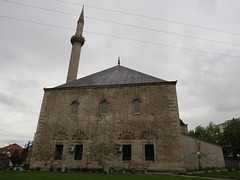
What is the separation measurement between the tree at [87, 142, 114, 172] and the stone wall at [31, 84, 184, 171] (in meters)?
0.54

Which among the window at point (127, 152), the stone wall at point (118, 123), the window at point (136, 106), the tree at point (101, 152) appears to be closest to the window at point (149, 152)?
the stone wall at point (118, 123)

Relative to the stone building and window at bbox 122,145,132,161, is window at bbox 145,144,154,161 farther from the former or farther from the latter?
window at bbox 122,145,132,161

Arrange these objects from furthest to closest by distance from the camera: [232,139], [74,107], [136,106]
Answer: [232,139] → [74,107] → [136,106]

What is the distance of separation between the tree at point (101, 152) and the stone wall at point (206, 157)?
730cm

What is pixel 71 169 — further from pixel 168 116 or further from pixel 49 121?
pixel 168 116

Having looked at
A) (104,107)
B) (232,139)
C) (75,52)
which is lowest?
(232,139)

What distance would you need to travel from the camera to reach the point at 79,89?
16.5m

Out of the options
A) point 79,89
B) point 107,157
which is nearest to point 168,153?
point 107,157

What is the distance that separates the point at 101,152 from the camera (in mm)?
12453

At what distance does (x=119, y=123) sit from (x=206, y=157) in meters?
8.68

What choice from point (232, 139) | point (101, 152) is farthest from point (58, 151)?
point (232, 139)

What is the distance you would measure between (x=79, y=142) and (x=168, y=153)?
23.8 feet

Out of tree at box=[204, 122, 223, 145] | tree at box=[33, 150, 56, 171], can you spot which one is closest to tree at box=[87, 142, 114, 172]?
tree at box=[33, 150, 56, 171]

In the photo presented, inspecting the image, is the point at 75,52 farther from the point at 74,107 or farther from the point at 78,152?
the point at 78,152
